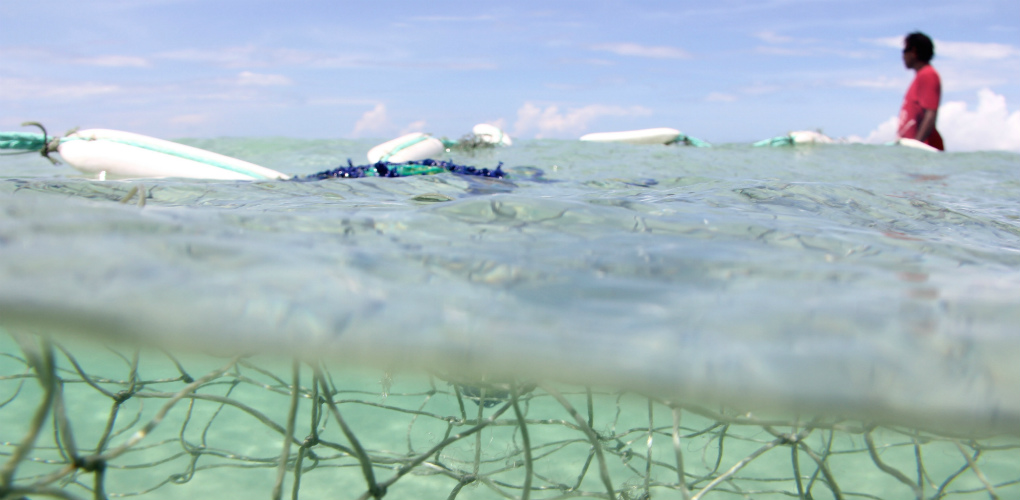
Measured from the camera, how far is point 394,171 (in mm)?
6336

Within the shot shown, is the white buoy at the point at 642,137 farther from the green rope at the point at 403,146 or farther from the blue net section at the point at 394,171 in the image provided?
the blue net section at the point at 394,171

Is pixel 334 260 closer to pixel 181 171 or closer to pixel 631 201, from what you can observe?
pixel 631 201

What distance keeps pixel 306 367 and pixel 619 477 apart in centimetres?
113

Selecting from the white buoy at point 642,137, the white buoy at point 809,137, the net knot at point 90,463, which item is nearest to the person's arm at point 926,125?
the white buoy at point 809,137

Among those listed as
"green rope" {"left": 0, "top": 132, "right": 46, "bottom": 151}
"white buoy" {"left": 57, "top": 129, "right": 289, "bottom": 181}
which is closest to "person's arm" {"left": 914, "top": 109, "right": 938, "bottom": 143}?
"white buoy" {"left": 57, "top": 129, "right": 289, "bottom": 181}

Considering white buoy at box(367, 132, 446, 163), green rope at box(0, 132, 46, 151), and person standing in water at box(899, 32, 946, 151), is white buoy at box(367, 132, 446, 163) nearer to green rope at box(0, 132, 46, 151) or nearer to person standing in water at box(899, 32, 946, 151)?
green rope at box(0, 132, 46, 151)

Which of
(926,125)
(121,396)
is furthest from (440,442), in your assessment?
(926,125)

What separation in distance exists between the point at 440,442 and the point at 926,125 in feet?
47.1

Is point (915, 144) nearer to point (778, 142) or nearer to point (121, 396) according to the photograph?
point (778, 142)

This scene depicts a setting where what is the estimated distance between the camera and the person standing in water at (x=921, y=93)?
12414 millimetres

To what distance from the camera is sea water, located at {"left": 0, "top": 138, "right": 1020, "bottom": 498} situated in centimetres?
200

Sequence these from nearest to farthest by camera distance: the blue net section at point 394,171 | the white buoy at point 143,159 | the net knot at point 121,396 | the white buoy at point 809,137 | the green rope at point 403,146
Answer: the net knot at point 121,396 → the blue net section at point 394,171 → the white buoy at point 143,159 → the green rope at point 403,146 → the white buoy at point 809,137

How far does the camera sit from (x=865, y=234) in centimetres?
356

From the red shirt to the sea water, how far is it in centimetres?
1144
